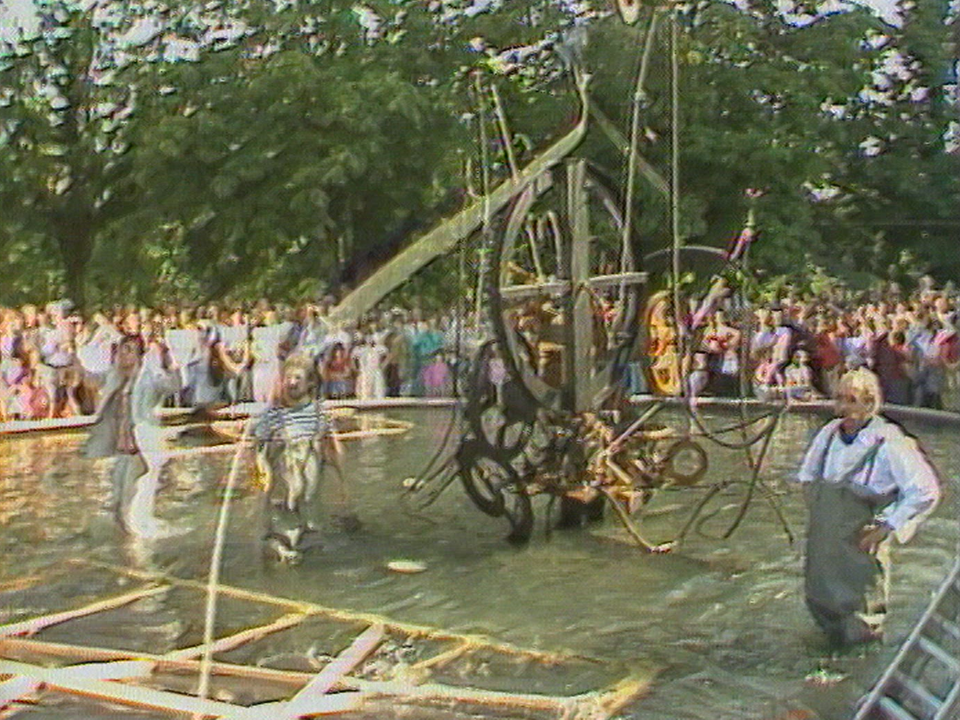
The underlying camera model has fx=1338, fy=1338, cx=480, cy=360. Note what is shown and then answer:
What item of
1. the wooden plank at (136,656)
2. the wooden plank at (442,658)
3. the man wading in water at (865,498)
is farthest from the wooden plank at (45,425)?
the man wading in water at (865,498)

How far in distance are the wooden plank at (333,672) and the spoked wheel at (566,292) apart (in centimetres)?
60

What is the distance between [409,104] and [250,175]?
0.37 meters

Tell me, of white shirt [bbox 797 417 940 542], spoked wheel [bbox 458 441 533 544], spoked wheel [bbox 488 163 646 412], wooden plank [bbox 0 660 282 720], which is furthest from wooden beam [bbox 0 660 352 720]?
white shirt [bbox 797 417 940 542]

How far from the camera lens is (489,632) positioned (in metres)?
2.81

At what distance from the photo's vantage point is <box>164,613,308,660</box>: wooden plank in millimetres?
2830

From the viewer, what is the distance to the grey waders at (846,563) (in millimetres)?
2814

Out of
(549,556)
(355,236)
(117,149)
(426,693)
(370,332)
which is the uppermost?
(117,149)

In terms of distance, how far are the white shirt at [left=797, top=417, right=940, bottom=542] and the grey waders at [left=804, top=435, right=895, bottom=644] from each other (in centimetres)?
1

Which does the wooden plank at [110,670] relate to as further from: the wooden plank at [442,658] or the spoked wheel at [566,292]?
the spoked wheel at [566,292]

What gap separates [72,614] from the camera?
2904 millimetres

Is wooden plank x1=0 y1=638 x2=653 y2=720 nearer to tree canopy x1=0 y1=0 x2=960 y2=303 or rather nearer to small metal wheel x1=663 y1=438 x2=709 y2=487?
small metal wheel x1=663 y1=438 x2=709 y2=487

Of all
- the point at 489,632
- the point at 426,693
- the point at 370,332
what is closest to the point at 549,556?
the point at 489,632

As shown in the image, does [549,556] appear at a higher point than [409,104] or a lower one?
lower

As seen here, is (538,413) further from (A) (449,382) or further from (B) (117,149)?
(B) (117,149)
